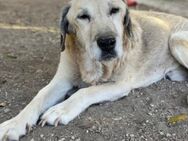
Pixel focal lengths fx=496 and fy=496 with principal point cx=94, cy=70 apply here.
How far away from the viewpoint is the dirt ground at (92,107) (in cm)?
428

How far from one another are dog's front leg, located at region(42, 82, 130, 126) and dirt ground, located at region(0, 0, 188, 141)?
6cm

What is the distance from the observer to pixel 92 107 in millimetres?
4734

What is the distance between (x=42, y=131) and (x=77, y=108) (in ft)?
1.35

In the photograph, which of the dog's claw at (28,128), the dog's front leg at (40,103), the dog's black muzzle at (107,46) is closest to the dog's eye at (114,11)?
the dog's black muzzle at (107,46)

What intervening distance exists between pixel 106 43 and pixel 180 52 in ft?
4.21

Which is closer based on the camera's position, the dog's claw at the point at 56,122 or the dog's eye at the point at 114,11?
the dog's claw at the point at 56,122

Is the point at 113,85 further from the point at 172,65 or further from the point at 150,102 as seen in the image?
the point at 172,65

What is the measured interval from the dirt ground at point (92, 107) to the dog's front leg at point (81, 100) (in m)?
0.06

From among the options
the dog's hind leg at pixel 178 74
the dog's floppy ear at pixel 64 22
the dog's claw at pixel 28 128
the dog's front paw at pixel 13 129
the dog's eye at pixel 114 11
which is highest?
the dog's eye at pixel 114 11

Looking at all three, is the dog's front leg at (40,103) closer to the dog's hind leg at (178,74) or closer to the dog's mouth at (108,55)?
the dog's mouth at (108,55)

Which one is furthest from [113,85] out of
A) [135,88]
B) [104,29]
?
[104,29]

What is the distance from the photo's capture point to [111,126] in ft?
14.4

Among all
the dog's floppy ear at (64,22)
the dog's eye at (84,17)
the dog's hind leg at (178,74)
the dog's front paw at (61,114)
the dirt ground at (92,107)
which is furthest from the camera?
the dog's hind leg at (178,74)

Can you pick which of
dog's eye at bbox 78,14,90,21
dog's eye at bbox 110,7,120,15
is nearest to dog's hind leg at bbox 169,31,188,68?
dog's eye at bbox 110,7,120,15
